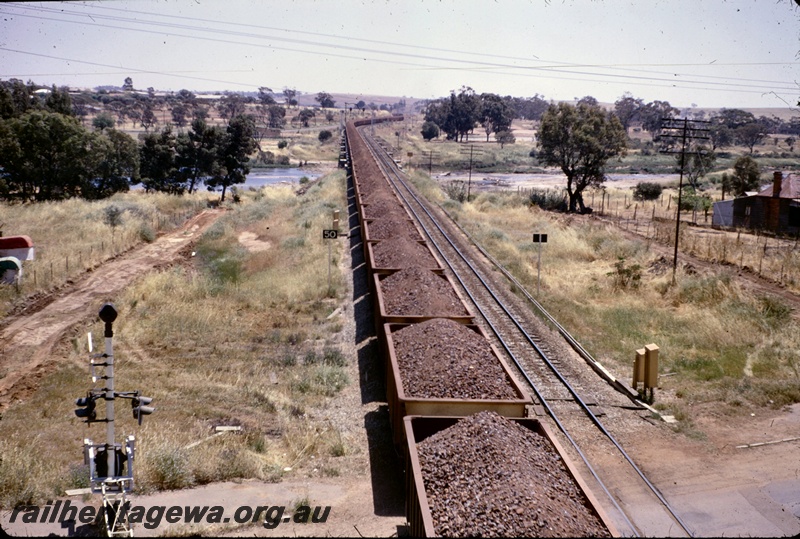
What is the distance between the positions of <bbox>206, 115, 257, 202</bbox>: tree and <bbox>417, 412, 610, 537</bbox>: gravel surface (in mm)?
52417

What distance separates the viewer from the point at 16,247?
2655 cm

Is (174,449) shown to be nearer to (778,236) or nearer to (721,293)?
(721,293)

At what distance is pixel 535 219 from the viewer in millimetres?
42969

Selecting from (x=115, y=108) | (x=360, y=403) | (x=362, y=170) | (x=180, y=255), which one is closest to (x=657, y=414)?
(x=360, y=403)

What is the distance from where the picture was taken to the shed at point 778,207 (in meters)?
39.1

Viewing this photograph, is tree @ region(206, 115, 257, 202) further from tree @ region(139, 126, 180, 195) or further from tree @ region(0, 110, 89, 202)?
tree @ region(0, 110, 89, 202)

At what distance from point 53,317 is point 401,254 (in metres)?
12.0

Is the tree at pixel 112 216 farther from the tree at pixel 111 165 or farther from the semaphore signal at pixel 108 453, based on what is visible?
the semaphore signal at pixel 108 453

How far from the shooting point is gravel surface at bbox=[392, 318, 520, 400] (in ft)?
38.1

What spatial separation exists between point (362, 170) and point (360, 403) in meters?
37.3

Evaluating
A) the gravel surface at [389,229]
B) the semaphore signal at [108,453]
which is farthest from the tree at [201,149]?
the semaphore signal at [108,453]

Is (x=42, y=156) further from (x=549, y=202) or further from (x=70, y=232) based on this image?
(x=549, y=202)

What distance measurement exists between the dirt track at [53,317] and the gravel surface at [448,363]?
32.5ft

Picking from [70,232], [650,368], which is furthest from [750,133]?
[650,368]
